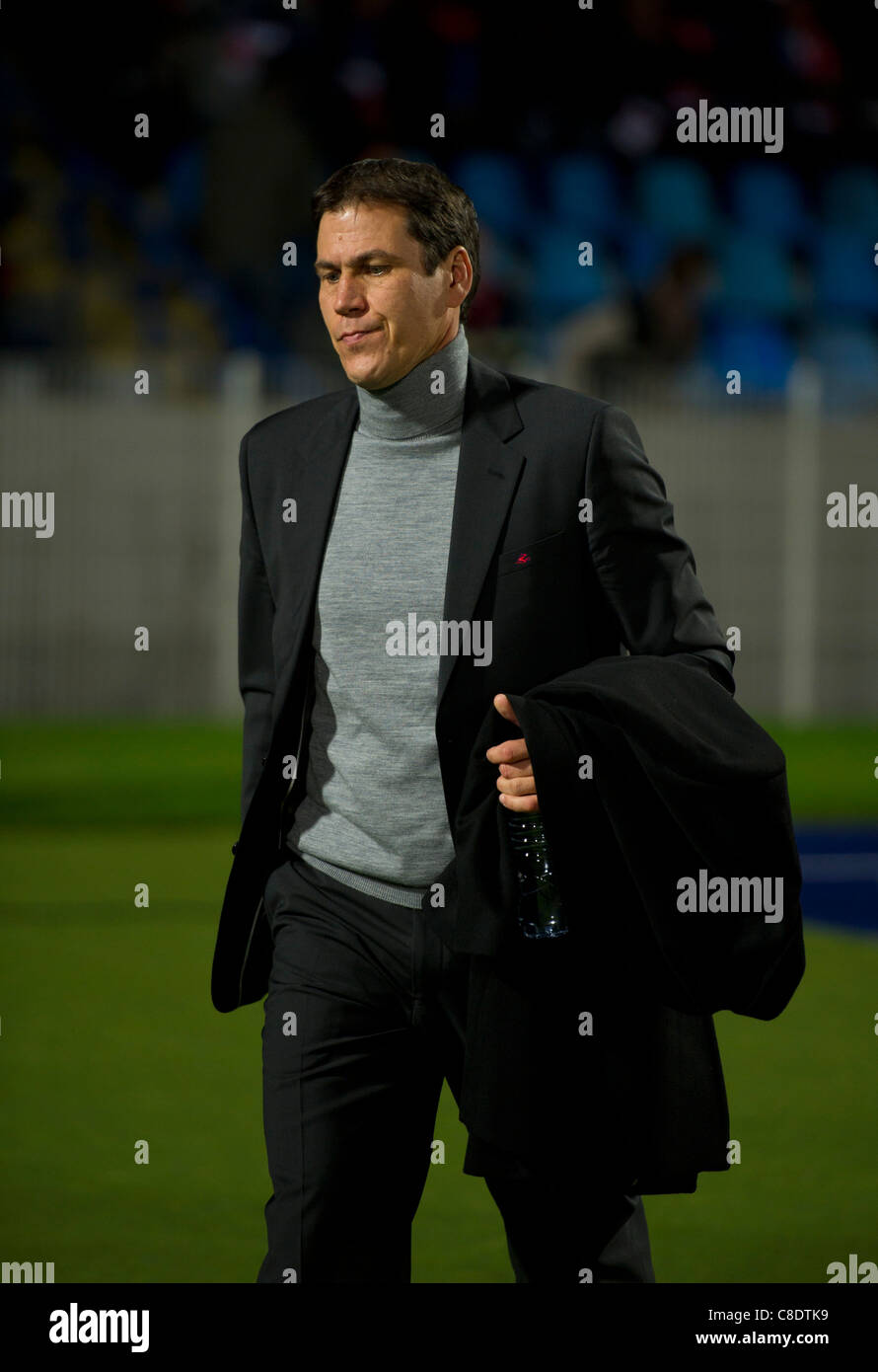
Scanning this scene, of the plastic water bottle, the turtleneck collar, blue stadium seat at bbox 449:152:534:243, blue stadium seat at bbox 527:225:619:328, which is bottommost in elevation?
the plastic water bottle

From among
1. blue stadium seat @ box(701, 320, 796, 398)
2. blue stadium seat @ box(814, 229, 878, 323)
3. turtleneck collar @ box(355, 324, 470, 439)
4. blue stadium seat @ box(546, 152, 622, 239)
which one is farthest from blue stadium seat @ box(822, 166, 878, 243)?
turtleneck collar @ box(355, 324, 470, 439)

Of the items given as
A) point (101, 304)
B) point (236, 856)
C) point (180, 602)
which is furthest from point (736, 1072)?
point (101, 304)

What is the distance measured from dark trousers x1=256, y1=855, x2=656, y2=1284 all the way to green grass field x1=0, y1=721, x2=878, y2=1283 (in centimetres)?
122

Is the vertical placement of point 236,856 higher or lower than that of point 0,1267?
higher

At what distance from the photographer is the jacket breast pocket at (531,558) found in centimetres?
306

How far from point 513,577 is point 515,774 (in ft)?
1.19

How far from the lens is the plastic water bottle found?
2.87m

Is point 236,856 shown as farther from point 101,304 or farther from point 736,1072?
point 101,304

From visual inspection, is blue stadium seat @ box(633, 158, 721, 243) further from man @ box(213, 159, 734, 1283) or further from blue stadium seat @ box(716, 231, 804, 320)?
man @ box(213, 159, 734, 1283)

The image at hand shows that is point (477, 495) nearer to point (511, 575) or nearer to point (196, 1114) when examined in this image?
point (511, 575)

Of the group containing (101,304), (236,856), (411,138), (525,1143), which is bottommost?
(525,1143)

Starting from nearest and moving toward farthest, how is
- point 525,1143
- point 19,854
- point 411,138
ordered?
point 525,1143 → point 19,854 → point 411,138

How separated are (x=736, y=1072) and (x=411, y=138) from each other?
1482cm
